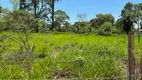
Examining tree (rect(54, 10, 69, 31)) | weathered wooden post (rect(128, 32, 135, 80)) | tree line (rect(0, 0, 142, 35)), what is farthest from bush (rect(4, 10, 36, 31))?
tree (rect(54, 10, 69, 31))

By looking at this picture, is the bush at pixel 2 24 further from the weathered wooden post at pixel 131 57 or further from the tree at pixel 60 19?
the tree at pixel 60 19

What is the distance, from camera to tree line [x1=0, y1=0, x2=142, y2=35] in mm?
5102

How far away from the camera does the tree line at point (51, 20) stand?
5.10 meters

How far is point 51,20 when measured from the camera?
27.9 m

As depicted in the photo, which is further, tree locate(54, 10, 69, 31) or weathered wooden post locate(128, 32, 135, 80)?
tree locate(54, 10, 69, 31)

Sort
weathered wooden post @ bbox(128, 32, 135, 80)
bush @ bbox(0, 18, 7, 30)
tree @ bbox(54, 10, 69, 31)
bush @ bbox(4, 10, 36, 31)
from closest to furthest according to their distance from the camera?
weathered wooden post @ bbox(128, 32, 135, 80), bush @ bbox(0, 18, 7, 30), bush @ bbox(4, 10, 36, 31), tree @ bbox(54, 10, 69, 31)

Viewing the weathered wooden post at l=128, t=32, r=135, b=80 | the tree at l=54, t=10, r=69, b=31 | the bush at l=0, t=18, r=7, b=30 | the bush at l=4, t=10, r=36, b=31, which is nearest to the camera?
the weathered wooden post at l=128, t=32, r=135, b=80

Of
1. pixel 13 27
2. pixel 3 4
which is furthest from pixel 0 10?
pixel 13 27

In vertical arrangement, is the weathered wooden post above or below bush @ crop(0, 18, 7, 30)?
below

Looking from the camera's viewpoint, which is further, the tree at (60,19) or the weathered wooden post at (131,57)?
the tree at (60,19)

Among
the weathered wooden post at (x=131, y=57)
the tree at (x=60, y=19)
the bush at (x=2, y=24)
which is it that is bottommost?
the weathered wooden post at (x=131, y=57)

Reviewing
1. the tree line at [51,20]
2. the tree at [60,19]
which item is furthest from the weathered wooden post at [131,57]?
the tree at [60,19]

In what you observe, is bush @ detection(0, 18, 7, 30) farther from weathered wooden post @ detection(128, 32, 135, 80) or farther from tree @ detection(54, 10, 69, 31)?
tree @ detection(54, 10, 69, 31)

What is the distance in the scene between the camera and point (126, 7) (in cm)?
4253
